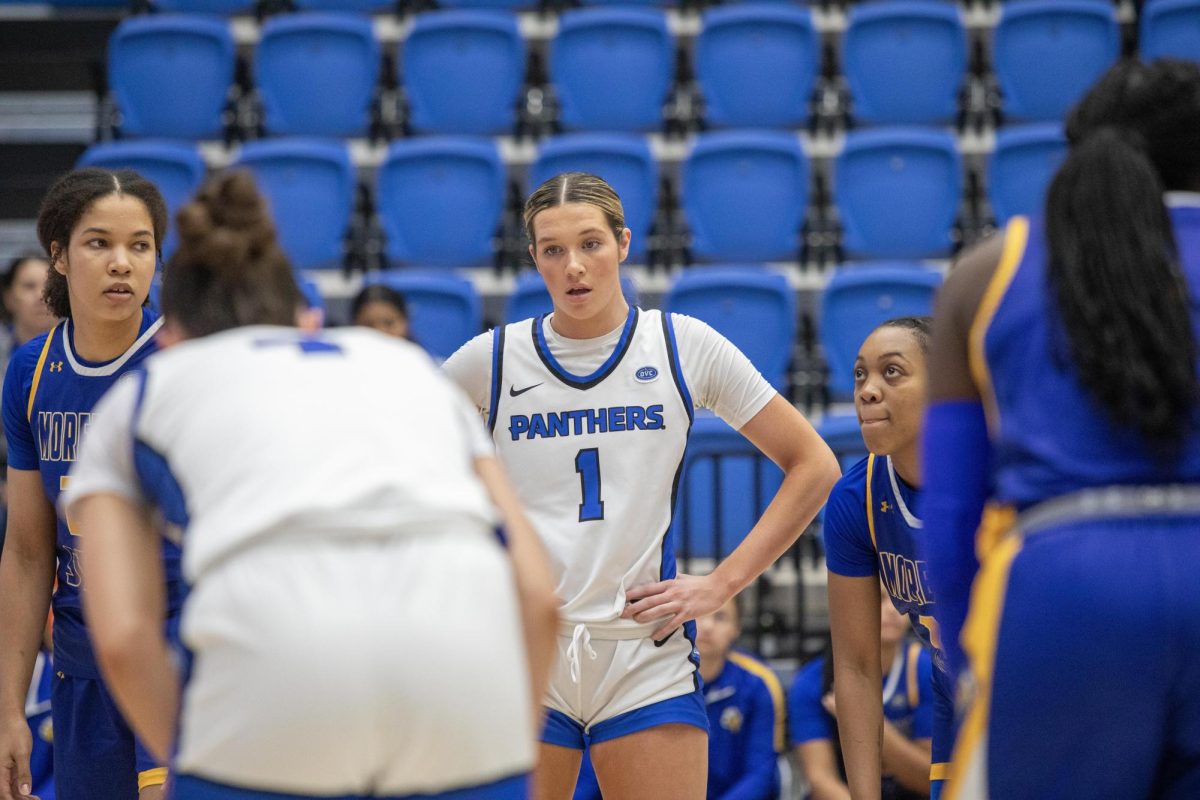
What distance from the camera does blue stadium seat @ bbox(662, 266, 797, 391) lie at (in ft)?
27.0

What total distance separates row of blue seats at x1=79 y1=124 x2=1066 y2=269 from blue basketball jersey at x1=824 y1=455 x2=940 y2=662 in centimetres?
523

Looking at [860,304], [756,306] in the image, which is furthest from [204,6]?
[860,304]

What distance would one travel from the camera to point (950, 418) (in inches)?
94.3

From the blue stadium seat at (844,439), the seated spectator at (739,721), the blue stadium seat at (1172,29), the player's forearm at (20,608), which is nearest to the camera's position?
the player's forearm at (20,608)

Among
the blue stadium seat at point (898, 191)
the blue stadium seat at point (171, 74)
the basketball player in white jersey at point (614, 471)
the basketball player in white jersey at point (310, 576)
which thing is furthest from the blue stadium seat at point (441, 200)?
the basketball player in white jersey at point (310, 576)

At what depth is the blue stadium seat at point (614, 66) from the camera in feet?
32.5

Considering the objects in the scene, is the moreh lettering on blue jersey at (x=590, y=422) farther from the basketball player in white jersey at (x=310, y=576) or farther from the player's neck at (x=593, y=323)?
the basketball player in white jersey at (x=310, y=576)

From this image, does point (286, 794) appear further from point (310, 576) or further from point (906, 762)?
point (906, 762)

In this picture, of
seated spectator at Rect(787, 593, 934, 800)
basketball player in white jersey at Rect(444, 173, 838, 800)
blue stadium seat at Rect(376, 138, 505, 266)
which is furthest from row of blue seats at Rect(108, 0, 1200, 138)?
basketball player in white jersey at Rect(444, 173, 838, 800)

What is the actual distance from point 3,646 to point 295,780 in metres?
2.03

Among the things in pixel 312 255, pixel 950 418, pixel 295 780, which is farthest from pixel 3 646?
pixel 312 255

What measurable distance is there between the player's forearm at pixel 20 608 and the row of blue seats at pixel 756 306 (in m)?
4.50

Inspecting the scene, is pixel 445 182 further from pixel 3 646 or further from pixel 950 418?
pixel 950 418

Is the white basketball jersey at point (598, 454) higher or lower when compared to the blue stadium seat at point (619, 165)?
lower
